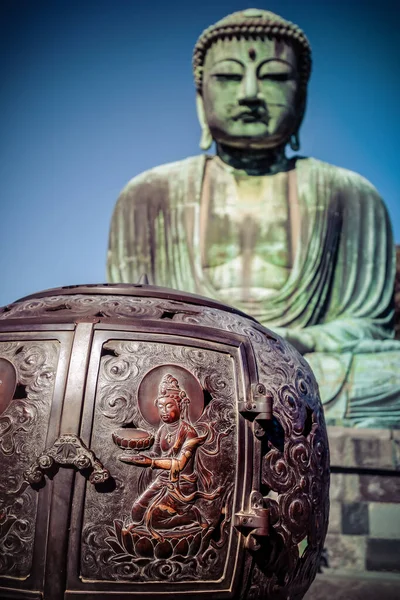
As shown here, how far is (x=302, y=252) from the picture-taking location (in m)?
6.95

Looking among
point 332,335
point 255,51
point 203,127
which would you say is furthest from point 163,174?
point 332,335

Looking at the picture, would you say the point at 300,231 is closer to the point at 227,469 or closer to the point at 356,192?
the point at 356,192

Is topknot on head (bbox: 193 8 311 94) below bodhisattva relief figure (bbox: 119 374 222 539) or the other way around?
the other way around

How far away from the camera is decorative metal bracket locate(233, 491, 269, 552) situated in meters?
1.89

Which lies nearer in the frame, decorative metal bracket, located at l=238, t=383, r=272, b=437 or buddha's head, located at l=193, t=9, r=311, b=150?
decorative metal bracket, located at l=238, t=383, r=272, b=437

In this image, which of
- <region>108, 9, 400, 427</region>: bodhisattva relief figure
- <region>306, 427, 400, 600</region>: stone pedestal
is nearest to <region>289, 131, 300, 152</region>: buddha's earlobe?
<region>108, 9, 400, 427</region>: bodhisattva relief figure

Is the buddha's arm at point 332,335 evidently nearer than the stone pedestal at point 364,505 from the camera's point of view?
No

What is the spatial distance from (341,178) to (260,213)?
3.07 ft

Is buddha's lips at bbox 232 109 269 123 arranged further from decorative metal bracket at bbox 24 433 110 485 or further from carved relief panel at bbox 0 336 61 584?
decorative metal bracket at bbox 24 433 110 485

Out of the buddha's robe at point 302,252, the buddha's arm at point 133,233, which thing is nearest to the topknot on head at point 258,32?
the buddha's robe at point 302,252

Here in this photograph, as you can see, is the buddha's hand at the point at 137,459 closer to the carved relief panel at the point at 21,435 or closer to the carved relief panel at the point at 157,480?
the carved relief panel at the point at 157,480

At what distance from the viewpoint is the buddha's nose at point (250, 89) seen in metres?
6.96

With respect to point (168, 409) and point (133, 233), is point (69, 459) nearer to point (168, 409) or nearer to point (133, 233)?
point (168, 409)

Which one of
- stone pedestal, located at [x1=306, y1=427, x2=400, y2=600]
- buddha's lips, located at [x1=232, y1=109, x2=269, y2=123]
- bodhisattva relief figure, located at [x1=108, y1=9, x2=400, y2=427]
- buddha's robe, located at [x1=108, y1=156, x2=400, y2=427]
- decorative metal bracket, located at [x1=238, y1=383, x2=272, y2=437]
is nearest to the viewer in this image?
decorative metal bracket, located at [x1=238, y1=383, x2=272, y2=437]
